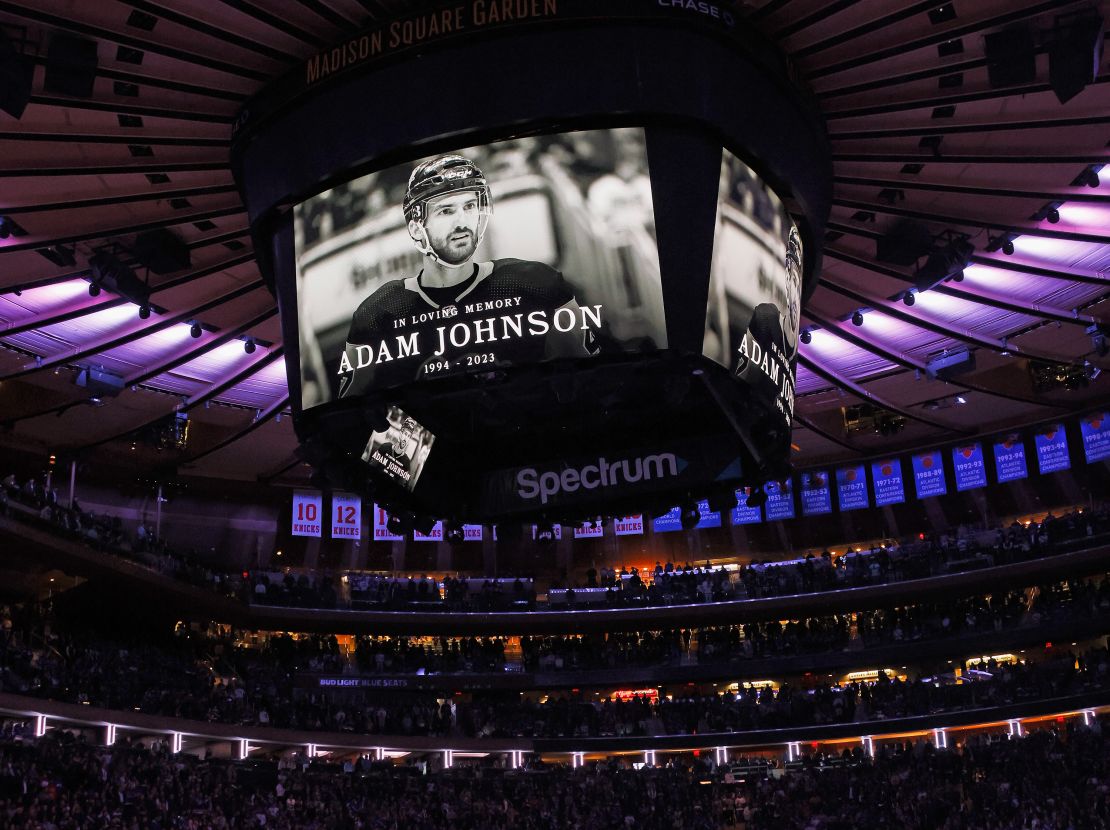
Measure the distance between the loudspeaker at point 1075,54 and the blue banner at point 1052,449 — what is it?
104ft

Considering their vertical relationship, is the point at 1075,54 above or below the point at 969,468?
below

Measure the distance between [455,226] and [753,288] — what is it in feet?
15.2

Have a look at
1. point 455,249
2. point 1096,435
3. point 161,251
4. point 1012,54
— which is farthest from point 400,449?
point 1096,435

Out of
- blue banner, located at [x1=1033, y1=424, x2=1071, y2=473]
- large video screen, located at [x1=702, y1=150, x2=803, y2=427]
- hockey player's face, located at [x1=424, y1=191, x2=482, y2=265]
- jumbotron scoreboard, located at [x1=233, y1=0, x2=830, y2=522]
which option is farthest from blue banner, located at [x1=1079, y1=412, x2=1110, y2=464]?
hockey player's face, located at [x1=424, y1=191, x2=482, y2=265]

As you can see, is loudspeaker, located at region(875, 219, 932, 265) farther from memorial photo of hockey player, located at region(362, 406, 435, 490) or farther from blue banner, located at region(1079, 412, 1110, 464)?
blue banner, located at region(1079, 412, 1110, 464)

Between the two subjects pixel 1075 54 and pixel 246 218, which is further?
pixel 246 218

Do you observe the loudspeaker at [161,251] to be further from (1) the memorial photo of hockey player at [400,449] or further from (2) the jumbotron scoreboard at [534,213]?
(1) the memorial photo of hockey player at [400,449]

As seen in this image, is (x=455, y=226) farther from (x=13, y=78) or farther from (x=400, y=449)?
(x=13, y=78)

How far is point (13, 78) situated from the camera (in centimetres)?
1745

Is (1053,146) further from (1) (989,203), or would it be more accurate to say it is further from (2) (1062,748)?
(2) (1062,748)

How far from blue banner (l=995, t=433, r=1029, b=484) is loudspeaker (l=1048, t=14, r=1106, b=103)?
3210 cm

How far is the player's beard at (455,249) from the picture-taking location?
17.4m

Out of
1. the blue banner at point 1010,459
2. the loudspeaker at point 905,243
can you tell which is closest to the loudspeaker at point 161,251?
the loudspeaker at point 905,243

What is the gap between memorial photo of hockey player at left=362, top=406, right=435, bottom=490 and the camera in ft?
66.2
